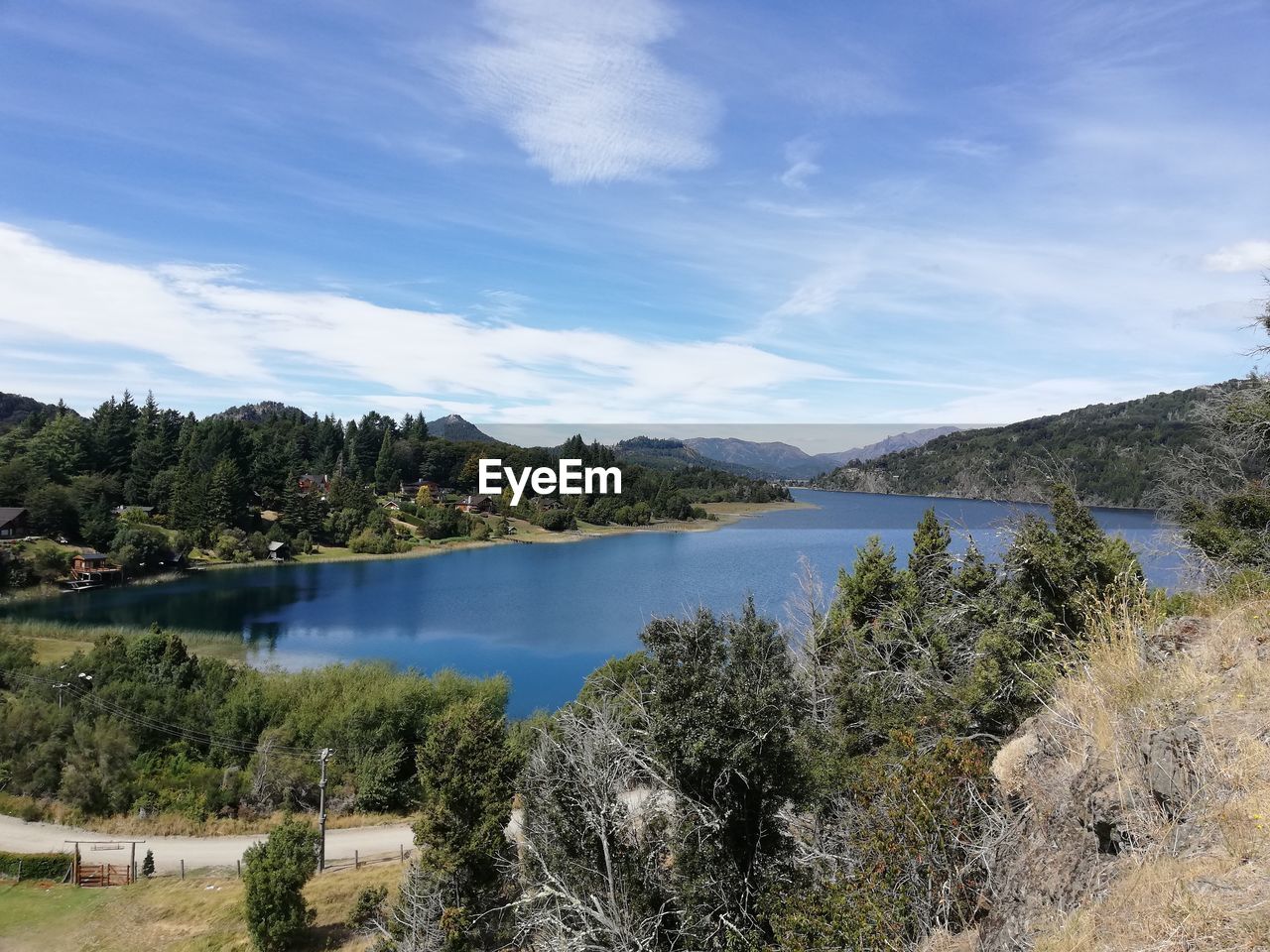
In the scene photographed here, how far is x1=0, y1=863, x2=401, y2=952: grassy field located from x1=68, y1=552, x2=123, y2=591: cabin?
126ft

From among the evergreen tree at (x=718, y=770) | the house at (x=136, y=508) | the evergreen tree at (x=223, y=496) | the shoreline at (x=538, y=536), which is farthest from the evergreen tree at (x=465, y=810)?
the house at (x=136, y=508)

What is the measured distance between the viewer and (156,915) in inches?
520

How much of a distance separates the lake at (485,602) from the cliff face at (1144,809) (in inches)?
455

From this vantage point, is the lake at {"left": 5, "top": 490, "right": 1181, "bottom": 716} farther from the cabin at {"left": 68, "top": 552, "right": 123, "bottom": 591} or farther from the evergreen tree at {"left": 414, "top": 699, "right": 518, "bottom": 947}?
the evergreen tree at {"left": 414, "top": 699, "right": 518, "bottom": 947}

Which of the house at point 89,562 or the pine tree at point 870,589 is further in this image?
the house at point 89,562

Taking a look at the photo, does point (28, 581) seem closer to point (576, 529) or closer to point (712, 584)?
point (712, 584)

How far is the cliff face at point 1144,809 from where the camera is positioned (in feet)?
10.8

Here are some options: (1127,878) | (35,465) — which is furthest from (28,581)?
(1127,878)

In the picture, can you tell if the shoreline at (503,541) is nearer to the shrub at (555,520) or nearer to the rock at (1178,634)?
the shrub at (555,520)

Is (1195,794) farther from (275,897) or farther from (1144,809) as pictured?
(275,897)

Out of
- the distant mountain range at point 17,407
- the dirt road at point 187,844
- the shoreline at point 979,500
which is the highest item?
the distant mountain range at point 17,407

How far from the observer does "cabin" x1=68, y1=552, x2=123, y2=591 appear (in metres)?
45.5

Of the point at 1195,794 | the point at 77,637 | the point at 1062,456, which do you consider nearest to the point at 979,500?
the point at 1195,794

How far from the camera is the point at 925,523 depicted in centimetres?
1708
